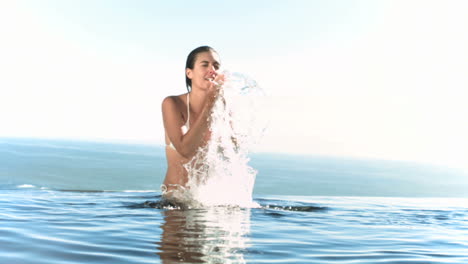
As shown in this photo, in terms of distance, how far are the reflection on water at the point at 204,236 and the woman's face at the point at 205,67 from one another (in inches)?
57.7

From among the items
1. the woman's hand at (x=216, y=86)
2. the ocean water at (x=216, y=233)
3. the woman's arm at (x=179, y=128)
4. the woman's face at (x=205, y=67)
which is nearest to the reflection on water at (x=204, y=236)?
the ocean water at (x=216, y=233)

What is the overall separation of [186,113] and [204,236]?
262 cm

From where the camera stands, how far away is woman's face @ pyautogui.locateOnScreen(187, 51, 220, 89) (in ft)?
18.9

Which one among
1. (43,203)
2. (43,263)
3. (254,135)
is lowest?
(43,263)

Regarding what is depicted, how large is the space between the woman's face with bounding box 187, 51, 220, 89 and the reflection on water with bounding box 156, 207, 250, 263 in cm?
147

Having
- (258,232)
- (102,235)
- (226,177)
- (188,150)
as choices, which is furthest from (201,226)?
(226,177)

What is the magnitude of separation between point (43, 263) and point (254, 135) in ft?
12.0

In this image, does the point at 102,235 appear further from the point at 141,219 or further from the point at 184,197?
the point at 184,197

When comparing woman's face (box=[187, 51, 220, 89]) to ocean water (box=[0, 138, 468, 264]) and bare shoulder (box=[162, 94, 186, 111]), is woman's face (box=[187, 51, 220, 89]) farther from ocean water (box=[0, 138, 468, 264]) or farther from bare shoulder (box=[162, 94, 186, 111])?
ocean water (box=[0, 138, 468, 264])

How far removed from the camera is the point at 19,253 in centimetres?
306

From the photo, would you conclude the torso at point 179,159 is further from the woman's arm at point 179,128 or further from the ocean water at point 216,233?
the ocean water at point 216,233

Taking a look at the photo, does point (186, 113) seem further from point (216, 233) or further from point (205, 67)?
point (216, 233)

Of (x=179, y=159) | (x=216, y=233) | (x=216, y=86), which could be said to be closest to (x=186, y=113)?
(x=179, y=159)

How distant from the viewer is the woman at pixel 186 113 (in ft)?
18.7
